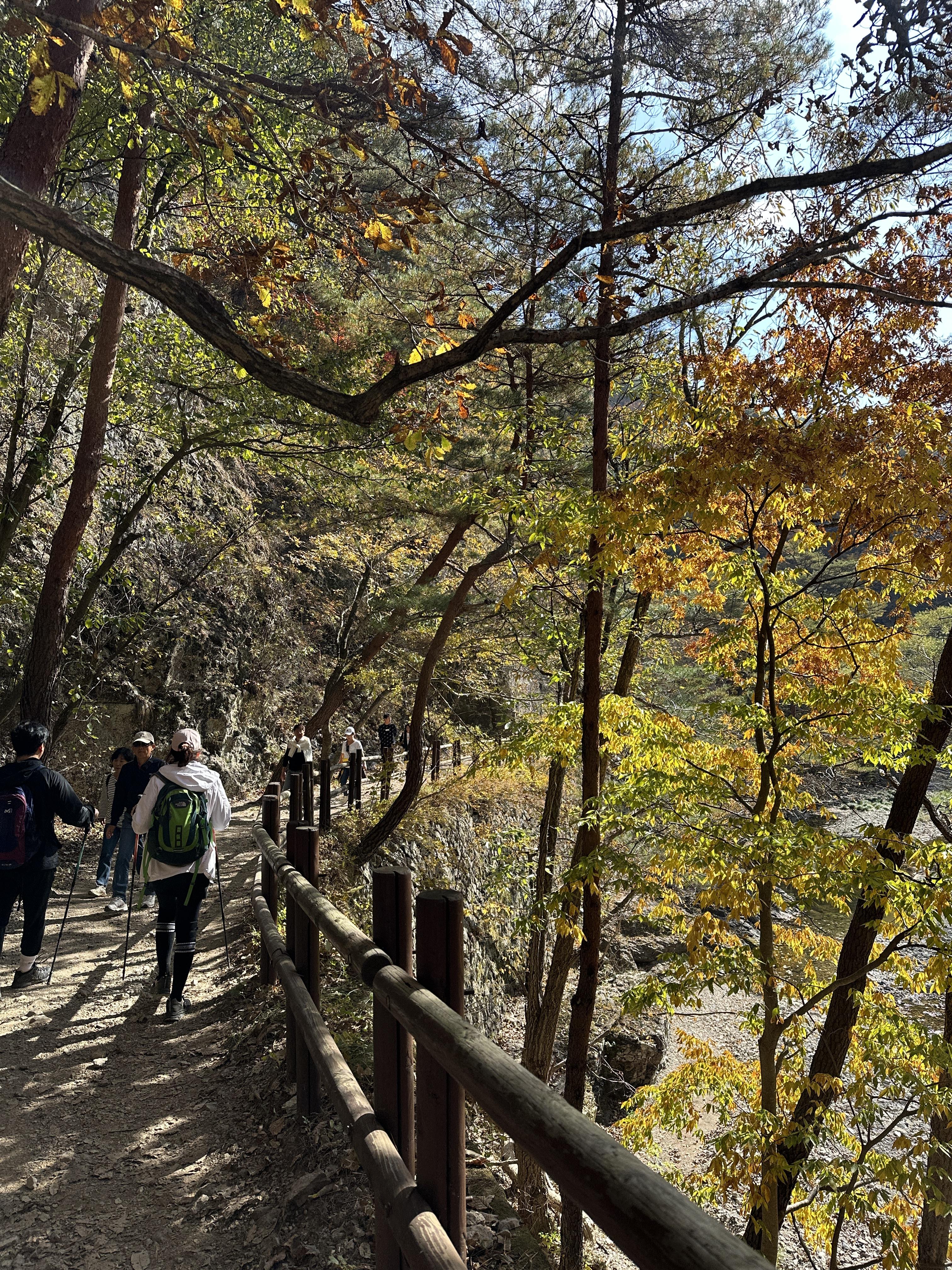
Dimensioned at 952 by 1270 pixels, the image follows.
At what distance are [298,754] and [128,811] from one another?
19.7 feet

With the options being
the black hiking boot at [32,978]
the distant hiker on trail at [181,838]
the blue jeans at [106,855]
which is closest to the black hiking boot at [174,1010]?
the distant hiker on trail at [181,838]

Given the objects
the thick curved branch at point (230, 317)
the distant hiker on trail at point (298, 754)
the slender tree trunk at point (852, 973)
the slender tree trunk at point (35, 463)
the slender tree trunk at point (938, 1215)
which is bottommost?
the slender tree trunk at point (938, 1215)

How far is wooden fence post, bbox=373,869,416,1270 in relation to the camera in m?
2.65

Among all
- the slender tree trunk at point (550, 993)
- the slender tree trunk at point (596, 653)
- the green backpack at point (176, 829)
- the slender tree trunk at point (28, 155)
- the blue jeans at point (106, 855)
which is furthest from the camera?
the blue jeans at point (106, 855)

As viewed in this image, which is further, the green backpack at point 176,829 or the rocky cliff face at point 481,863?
the rocky cliff face at point 481,863

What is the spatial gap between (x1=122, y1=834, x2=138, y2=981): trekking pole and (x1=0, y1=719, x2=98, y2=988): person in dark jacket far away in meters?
0.74

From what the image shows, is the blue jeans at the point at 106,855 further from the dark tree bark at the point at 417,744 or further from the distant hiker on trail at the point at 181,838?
the dark tree bark at the point at 417,744

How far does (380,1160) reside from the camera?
2.46 metres

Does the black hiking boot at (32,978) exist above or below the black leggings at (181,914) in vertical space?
below

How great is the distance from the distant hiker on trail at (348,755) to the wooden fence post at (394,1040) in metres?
12.5

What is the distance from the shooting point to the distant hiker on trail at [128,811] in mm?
7379

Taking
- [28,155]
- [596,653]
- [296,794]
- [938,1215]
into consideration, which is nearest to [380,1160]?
[596,653]

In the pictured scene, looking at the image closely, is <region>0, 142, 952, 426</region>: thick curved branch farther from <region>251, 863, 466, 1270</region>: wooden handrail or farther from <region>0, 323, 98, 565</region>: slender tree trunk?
<region>0, 323, 98, 565</region>: slender tree trunk

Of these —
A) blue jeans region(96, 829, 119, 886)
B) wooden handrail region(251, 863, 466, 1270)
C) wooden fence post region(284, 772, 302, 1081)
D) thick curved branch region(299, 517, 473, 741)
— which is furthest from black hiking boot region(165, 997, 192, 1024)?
thick curved branch region(299, 517, 473, 741)
